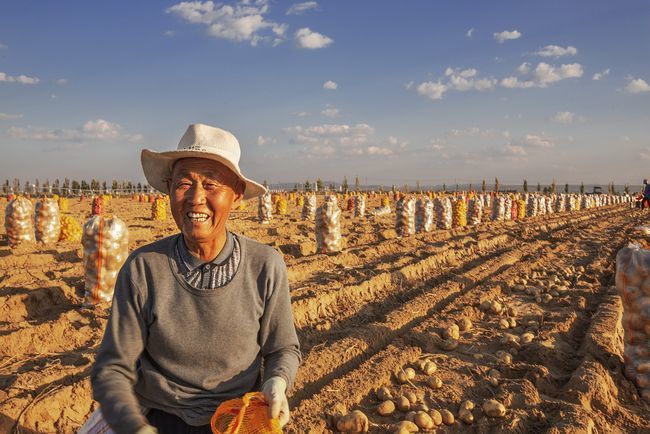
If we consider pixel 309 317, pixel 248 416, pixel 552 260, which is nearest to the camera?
pixel 248 416

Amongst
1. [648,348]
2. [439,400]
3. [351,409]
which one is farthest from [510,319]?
[351,409]

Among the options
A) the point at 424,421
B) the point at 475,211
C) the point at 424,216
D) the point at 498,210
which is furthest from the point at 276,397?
the point at 498,210

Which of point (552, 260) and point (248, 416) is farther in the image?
point (552, 260)

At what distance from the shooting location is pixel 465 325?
535cm

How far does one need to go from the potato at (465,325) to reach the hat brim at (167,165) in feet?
12.8

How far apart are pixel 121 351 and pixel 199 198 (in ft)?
2.28

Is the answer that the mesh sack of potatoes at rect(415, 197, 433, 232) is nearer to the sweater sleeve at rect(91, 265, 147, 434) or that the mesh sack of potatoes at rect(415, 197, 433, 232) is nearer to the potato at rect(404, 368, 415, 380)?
the potato at rect(404, 368, 415, 380)

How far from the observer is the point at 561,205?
1390 inches

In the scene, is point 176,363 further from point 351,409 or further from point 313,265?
point 313,265

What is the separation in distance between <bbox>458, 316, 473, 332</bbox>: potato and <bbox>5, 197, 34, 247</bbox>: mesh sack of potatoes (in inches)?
415

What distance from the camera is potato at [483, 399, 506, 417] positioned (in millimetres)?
3340

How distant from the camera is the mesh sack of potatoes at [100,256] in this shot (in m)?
6.07

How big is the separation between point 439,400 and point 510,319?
2481mm

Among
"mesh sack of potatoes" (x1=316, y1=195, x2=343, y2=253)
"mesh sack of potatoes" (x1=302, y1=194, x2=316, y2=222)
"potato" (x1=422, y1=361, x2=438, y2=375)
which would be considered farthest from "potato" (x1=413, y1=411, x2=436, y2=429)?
"mesh sack of potatoes" (x1=302, y1=194, x2=316, y2=222)
